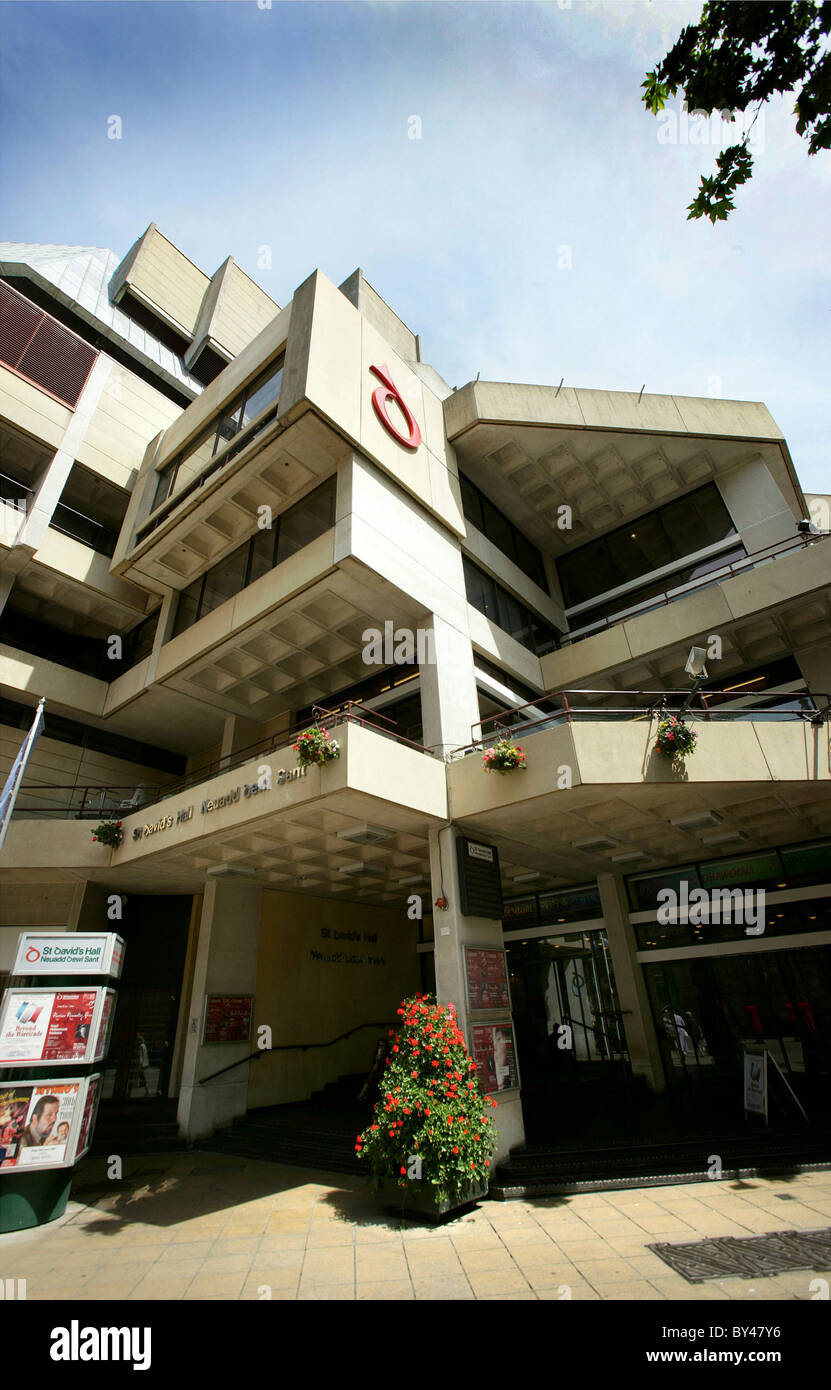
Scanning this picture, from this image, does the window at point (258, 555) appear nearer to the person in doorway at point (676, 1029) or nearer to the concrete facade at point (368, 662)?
the concrete facade at point (368, 662)

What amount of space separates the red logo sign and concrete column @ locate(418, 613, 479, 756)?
4575mm

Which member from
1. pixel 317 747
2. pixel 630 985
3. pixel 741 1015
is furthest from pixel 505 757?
pixel 741 1015

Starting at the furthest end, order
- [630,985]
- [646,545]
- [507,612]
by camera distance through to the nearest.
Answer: [646,545]
[507,612]
[630,985]

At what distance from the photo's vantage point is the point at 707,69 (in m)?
5.78

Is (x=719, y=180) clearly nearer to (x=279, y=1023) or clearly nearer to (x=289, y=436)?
(x=289, y=436)

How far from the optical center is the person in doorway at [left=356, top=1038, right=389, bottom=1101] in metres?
12.5

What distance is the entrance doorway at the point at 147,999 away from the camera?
48.3 feet

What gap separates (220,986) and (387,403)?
14232 mm

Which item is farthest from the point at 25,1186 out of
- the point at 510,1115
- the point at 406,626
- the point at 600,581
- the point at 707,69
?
the point at 600,581

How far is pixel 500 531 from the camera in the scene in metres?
18.7

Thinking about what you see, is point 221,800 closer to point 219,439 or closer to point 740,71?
point 219,439

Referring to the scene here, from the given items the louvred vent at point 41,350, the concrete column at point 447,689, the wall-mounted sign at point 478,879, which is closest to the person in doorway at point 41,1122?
the wall-mounted sign at point 478,879

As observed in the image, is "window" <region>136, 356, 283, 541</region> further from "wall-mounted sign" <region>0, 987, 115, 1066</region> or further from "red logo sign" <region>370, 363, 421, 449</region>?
"wall-mounted sign" <region>0, 987, 115, 1066</region>

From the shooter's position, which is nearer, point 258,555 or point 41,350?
point 258,555
